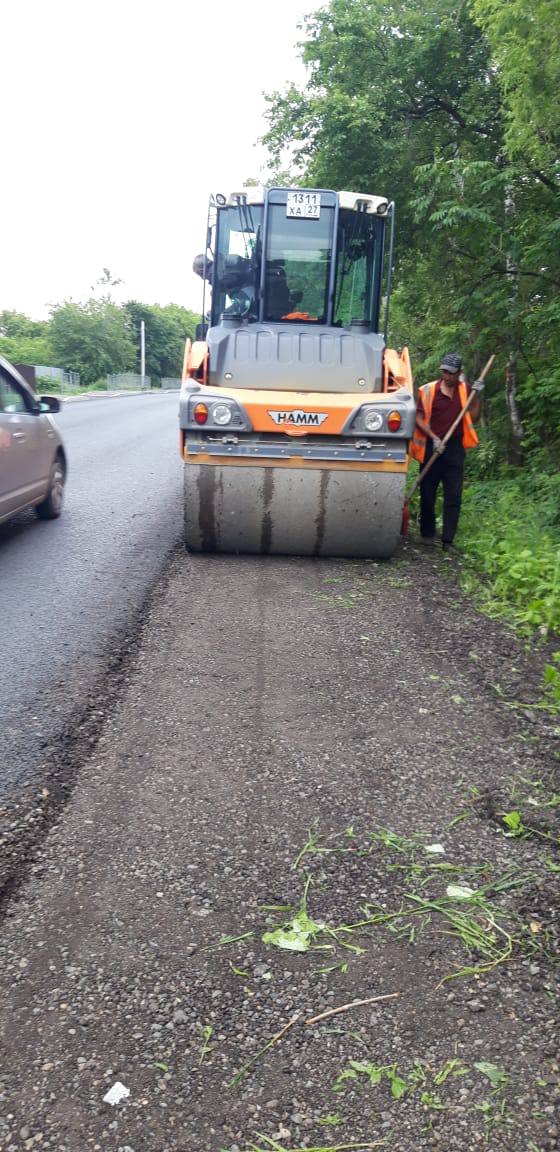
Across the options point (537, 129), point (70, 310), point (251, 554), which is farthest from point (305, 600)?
point (70, 310)

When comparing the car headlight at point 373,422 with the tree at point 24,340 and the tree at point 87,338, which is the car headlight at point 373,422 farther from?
the tree at point 87,338

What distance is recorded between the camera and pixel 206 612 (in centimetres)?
600

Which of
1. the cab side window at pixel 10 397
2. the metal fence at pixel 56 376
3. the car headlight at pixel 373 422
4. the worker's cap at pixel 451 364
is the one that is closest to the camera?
the car headlight at pixel 373 422

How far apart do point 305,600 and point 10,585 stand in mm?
2261

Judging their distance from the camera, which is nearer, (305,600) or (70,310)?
(305,600)

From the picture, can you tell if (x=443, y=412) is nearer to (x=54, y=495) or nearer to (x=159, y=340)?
(x=54, y=495)

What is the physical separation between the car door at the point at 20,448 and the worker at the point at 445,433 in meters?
3.53

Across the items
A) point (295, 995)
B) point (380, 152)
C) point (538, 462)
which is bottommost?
point (295, 995)

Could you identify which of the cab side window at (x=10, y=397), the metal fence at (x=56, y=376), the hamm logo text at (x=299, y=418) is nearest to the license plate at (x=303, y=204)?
the hamm logo text at (x=299, y=418)

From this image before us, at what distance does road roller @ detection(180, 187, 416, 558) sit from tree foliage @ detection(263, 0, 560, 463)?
173 centimetres

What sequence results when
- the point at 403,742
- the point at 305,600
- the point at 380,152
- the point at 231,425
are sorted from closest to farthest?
the point at 403,742 → the point at 305,600 → the point at 231,425 → the point at 380,152

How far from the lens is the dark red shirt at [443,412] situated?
26.4ft

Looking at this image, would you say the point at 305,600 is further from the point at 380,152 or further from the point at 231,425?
the point at 380,152

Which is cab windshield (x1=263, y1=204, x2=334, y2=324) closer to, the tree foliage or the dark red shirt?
the dark red shirt
